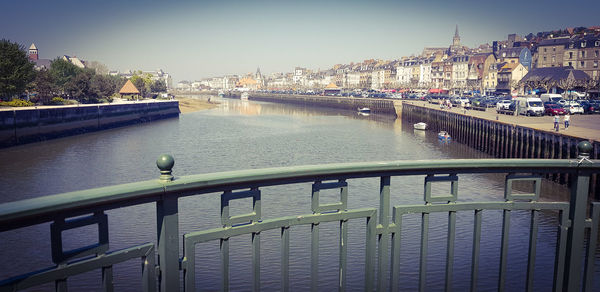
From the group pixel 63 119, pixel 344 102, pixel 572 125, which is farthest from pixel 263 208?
pixel 344 102

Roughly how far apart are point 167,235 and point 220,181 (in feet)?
1.33

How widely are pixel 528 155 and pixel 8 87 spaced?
173 feet

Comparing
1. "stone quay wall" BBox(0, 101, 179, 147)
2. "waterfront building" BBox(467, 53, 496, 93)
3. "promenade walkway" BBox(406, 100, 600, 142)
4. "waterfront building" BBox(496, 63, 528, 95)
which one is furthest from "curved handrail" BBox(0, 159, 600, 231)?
"waterfront building" BBox(467, 53, 496, 93)

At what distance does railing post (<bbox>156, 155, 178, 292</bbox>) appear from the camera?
263 cm

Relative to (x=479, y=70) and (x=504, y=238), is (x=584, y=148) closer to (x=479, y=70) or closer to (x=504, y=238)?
(x=504, y=238)

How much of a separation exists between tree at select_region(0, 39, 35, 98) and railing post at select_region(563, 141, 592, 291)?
61344 millimetres

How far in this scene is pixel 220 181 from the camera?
2773 mm

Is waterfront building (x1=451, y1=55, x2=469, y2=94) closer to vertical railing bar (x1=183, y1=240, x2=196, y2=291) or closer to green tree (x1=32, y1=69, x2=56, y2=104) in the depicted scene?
green tree (x1=32, y1=69, x2=56, y2=104)

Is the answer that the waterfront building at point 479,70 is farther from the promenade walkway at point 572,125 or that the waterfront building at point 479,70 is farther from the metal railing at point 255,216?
the metal railing at point 255,216

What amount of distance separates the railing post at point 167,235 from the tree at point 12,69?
60.7 meters

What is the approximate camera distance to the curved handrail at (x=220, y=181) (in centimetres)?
222

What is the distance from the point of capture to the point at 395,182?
25906 millimetres

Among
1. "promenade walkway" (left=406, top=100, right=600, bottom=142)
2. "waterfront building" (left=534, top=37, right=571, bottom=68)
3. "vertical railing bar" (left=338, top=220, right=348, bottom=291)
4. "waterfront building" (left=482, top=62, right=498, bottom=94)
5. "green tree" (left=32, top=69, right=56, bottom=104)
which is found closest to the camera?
"vertical railing bar" (left=338, top=220, right=348, bottom=291)

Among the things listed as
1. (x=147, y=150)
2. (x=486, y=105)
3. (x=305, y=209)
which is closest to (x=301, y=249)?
(x=305, y=209)
